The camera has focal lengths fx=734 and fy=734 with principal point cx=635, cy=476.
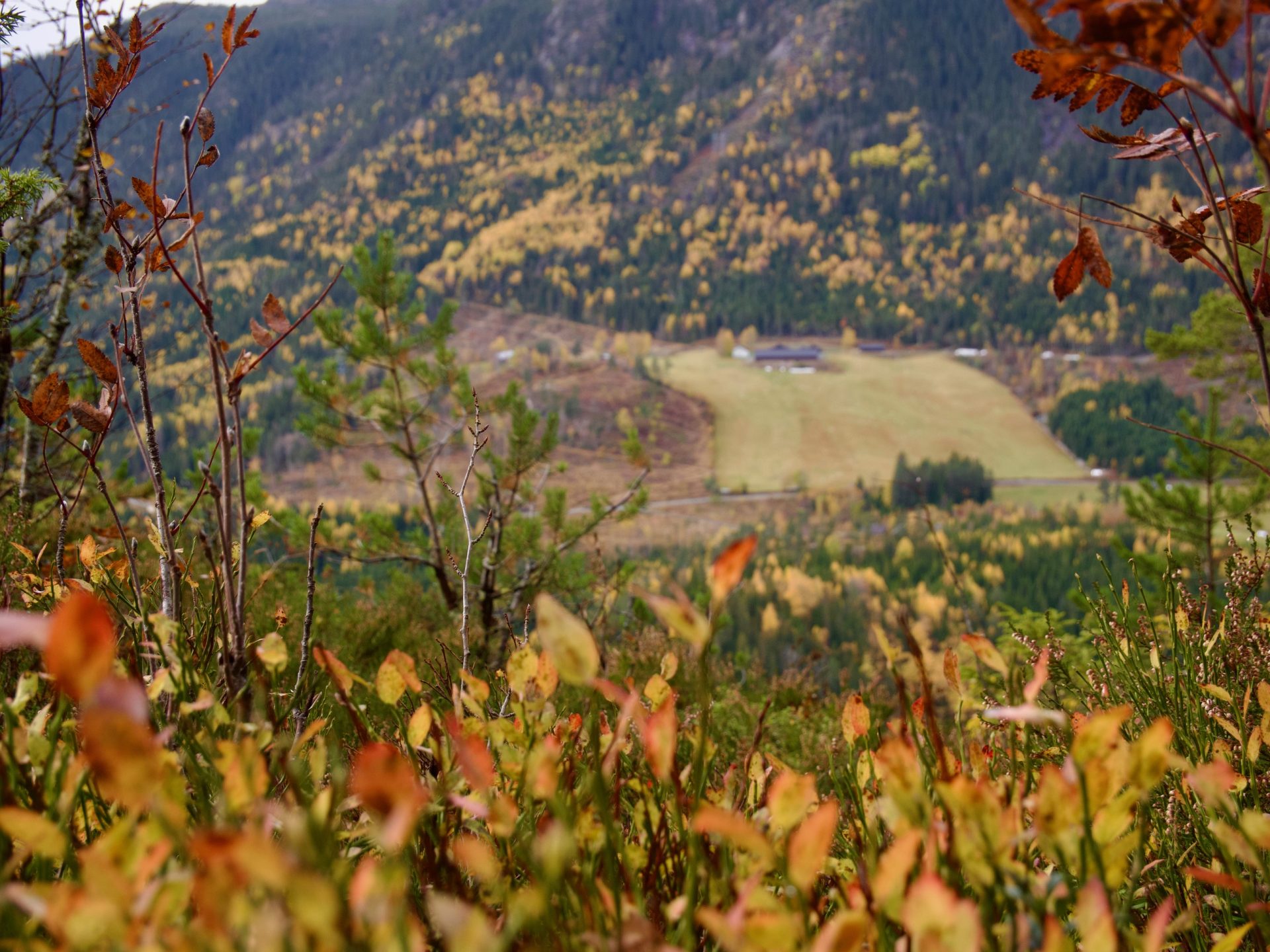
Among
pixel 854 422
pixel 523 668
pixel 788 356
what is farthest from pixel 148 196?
pixel 788 356

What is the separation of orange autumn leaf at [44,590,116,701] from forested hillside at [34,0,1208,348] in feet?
223

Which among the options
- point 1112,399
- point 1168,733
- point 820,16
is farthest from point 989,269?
point 1168,733

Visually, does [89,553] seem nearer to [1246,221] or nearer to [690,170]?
[1246,221]

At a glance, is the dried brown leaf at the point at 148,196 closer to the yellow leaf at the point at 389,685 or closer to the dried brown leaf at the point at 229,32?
the dried brown leaf at the point at 229,32

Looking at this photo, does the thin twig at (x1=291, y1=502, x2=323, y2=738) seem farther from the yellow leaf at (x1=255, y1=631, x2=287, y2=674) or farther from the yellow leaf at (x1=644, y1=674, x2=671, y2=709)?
the yellow leaf at (x1=644, y1=674, x2=671, y2=709)

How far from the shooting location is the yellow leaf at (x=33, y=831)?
471 millimetres

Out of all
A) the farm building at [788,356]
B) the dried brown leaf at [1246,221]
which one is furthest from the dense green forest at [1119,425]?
→ the dried brown leaf at [1246,221]

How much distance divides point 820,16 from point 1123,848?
113m

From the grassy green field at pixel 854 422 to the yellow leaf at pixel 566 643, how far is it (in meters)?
46.8

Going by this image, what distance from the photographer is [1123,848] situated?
57cm

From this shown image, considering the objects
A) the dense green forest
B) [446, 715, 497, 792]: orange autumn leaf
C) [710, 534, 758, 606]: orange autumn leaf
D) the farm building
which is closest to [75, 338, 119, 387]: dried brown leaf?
[446, 715, 497, 792]: orange autumn leaf

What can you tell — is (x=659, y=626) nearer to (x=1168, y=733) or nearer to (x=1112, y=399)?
(x=1168, y=733)

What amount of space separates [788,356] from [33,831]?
64.5 meters

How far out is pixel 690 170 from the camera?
8350cm
